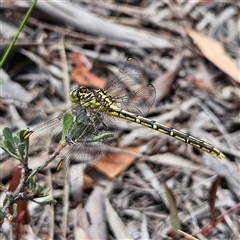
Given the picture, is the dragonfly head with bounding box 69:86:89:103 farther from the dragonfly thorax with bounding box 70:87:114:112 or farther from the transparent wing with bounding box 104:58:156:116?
the transparent wing with bounding box 104:58:156:116

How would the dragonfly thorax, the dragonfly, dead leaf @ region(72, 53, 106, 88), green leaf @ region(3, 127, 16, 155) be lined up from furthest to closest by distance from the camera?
dead leaf @ region(72, 53, 106, 88) < the dragonfly thorax < the dragonfly < green leaf @ region(3, 127, 16, 155)

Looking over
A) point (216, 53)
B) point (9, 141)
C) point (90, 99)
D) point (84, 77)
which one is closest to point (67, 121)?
point (9, 141)

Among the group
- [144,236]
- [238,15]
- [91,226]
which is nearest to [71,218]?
[91,226]

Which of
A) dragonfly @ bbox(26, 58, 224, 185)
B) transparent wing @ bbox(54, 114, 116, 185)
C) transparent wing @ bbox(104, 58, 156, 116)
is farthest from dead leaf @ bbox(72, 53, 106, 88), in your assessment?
transparent wing @ bbox(54, 114, 116, 185)

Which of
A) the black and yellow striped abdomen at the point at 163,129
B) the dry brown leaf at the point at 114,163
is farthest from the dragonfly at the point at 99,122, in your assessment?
the dry brown leaf at the point at 114,163

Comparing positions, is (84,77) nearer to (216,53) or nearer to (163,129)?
(163,129)

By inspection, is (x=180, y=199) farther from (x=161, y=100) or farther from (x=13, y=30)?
(x=13, y=30)
